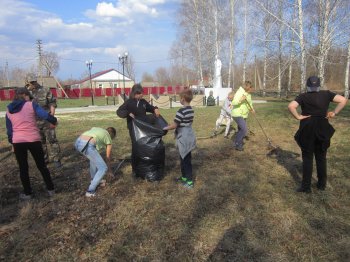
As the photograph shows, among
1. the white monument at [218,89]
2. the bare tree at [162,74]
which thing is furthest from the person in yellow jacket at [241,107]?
the bare tree at [162,74]

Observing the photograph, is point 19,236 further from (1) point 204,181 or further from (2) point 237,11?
(2) point 237,11

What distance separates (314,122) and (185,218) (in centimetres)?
208

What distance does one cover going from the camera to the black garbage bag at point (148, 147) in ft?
15.5

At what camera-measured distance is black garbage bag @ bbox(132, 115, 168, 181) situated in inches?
185

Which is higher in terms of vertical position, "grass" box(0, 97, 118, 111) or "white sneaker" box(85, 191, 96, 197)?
"grass" box(0, 97, 118, 111)

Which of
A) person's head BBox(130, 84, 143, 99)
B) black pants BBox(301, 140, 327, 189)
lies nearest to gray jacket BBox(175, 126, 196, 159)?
person's head BBox(130, 84, 143, 99)

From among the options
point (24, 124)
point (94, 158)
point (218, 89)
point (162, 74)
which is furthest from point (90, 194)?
point (162, 74)

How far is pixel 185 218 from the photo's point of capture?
3664 millimetres

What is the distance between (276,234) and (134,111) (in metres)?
2.71

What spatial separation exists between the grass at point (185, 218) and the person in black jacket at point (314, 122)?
0.49m

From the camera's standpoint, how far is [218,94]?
85.5ft

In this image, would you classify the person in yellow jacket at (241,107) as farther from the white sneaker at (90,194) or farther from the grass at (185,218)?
the white sneaker at (90,194)

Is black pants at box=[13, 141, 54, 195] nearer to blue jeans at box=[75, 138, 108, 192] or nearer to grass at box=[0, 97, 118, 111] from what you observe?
blue jeans at box=[75, 138, 108, 192]

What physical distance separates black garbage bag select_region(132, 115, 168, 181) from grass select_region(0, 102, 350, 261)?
20 cm
